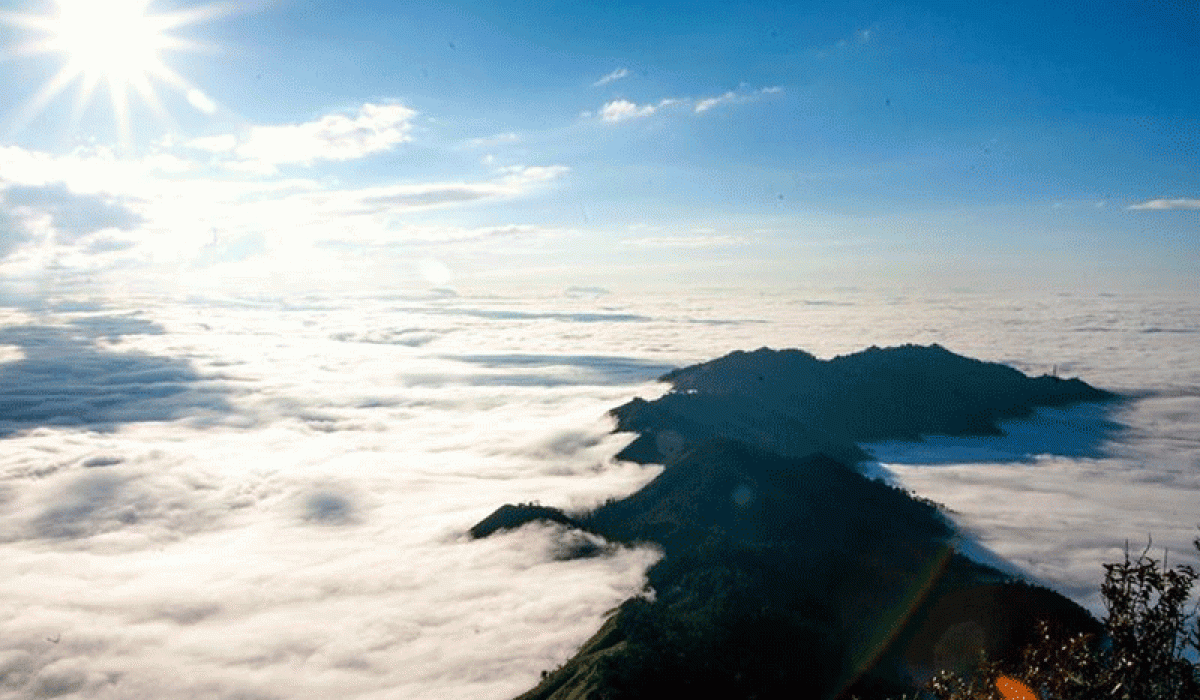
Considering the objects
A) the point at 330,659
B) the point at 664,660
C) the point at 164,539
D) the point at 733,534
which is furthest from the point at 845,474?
the point at 164,539

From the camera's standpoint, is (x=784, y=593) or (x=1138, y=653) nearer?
(x=1138, y=653)

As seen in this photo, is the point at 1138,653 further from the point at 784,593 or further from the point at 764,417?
the point at 764,417

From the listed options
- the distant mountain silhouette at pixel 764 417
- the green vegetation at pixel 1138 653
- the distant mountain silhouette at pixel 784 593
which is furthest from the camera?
the distant mountain silhouette at pixel 764 417

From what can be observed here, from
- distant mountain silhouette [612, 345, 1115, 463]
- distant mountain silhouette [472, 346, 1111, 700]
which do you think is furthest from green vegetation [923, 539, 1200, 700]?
distant mountain silhouette [612, 345, 1115, 463]

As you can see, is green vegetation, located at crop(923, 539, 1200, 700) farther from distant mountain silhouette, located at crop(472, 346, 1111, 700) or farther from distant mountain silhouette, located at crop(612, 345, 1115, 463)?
distant mountain silhouette, located at crop(612, 345, 1115, 463)

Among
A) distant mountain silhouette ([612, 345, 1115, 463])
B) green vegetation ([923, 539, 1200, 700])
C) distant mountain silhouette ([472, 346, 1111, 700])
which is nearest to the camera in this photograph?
green vegetation ([923, 539, 1200, 700])

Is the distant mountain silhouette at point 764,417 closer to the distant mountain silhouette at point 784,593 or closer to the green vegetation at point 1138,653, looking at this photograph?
the distant mountain silhouette at point 784,593

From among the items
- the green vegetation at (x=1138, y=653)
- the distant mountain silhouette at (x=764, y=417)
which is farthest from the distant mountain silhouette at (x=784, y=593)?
Answer: the green vegetation at (x=1138, y=653)

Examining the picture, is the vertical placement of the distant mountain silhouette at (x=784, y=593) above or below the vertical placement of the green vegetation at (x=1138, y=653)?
below

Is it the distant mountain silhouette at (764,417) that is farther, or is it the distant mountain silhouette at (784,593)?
the distant mountain silhouette at (764,417)

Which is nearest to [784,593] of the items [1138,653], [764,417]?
[1138,653]

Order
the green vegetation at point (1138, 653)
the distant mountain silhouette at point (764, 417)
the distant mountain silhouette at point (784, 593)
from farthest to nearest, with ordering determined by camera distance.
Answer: the distant mountain silhouette at point (764, 417), the distant mountain silhouette at point (784, 593), the green vegetation at point (1138, 653)

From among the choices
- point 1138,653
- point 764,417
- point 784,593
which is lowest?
point 784,593
